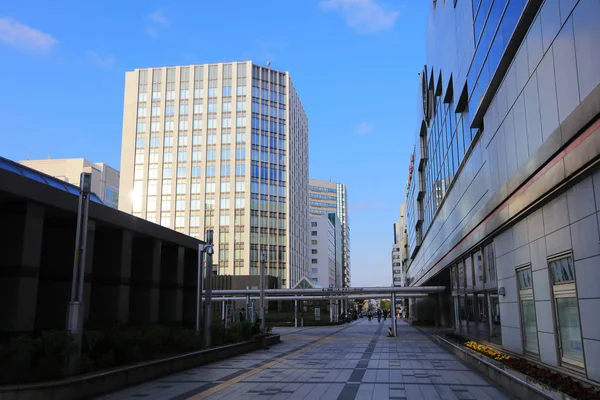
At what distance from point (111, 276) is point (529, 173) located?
1471cm

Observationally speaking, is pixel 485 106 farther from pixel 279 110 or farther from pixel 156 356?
pixel 279 110

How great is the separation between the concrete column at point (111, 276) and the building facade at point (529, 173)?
536 inches

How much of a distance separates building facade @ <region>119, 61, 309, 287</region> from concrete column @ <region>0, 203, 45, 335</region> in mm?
74810

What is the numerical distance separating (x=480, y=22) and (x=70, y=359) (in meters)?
18.3

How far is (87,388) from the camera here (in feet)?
34.9

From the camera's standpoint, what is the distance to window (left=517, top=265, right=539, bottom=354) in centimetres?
1434

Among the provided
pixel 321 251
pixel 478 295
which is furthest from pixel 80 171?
pixel 478 295

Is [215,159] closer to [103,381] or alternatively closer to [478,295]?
[478,295]

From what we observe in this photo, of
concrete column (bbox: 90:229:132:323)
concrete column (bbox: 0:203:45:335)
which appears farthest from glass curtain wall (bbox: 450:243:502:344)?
concrete column (bbox: 0:203:45:335)

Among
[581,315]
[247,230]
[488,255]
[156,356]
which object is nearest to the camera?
[581,315]

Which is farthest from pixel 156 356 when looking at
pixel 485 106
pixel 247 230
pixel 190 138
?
pixel 190 138

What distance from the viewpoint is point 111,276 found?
19.0 metres

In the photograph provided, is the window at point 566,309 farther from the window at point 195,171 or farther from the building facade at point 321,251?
the building facade at point 321,251

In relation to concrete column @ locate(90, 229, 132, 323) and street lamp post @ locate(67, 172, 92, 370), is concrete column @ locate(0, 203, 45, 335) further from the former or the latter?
concrete column @ locate(90, 229, 132, 323)
